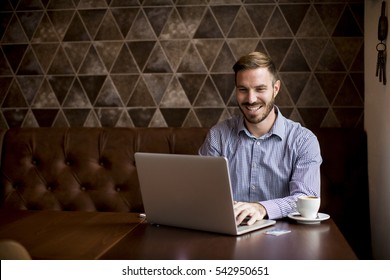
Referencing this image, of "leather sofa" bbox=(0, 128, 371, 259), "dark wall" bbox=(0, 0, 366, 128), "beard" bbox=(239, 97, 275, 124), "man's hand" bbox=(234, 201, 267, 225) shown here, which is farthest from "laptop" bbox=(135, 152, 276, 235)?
"dark wall" bbox=(0, 0, 366, 128)

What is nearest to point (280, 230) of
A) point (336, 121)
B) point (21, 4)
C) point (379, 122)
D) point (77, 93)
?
point (379, 122)

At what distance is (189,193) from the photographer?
148cm

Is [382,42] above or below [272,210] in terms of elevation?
Answer: above

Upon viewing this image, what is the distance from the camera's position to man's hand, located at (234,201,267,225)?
1538 millimetres

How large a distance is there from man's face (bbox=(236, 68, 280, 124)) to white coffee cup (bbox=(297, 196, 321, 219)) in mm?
569

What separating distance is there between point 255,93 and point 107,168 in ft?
2.90

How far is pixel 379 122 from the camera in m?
2.24

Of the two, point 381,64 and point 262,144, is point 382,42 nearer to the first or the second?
point 381,64

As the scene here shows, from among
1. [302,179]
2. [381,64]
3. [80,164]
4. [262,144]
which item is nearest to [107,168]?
[80,164]

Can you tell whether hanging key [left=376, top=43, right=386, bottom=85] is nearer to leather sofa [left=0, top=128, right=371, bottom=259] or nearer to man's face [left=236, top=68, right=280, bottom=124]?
leather sofa [left=0, top=128, right=371, bottom=259]

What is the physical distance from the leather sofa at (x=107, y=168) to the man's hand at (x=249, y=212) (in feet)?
2.77

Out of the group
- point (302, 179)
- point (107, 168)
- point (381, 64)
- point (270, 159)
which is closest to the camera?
point (302, 179)
